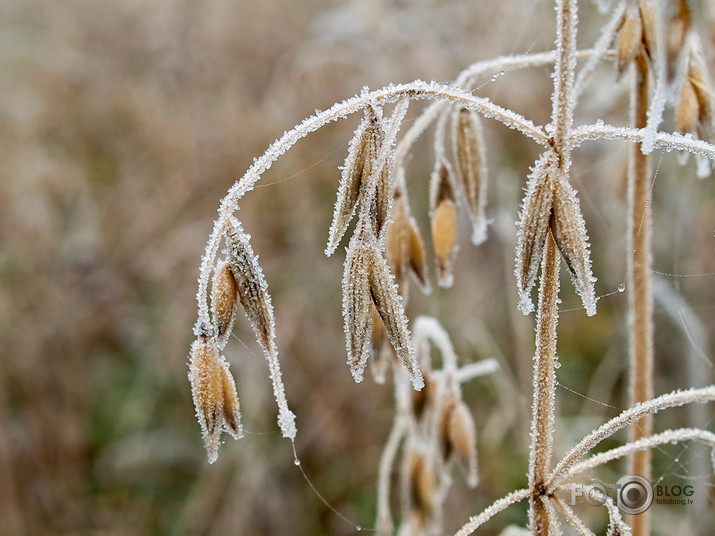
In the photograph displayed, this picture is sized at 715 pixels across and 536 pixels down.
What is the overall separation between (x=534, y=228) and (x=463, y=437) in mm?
603

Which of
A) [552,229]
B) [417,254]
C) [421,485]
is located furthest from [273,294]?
[552,229]

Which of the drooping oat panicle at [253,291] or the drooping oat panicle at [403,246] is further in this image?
the drooping oat panicle at [403,246]

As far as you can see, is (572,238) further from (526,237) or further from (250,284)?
(250,284)

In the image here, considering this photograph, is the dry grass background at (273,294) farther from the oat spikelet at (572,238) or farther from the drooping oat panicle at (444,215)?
the oat spikelet at (572,238)

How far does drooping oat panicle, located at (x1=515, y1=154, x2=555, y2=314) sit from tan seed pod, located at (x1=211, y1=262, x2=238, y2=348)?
0.31 metres

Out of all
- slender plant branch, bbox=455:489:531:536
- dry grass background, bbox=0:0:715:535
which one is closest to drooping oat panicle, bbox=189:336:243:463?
slender plant branch, bbox=455:489:531:536

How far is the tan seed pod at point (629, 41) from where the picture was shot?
91cm

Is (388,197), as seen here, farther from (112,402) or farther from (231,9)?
(231,9)

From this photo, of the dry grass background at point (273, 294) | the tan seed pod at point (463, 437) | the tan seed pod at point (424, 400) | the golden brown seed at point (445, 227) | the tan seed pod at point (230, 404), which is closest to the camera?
the tan seed pod at point (230, 404)

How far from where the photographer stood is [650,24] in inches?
35.8

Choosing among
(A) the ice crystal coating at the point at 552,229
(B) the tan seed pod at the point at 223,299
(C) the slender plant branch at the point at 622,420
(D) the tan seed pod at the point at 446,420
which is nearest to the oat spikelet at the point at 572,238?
(A) the ice crystal coating at the point at 552,229

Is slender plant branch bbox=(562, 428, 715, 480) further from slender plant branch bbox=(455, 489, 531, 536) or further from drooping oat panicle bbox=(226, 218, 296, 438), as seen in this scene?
drooping oat panicle bbox=(226, 218, 296, 438)

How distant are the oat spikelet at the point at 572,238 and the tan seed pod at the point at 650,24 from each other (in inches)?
11.9

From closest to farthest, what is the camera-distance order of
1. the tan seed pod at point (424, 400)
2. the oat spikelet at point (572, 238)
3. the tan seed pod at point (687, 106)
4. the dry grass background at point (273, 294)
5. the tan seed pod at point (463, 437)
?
the oat spikelet at point (572, 238) → the tan seed pod at point (687, 106) → the tan seed pod at point (463, 437) → the tan seed pod at point (424, 400) → the dry grass background at point (273, 294)
